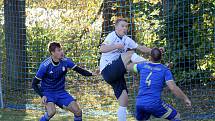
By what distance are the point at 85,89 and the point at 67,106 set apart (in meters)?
3.47

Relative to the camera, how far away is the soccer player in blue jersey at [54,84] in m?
7.84

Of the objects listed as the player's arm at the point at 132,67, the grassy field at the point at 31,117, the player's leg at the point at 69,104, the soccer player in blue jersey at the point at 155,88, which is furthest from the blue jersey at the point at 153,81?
the grassy field at the point at 31,117

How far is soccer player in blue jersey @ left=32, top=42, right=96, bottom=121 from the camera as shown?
7.84 m

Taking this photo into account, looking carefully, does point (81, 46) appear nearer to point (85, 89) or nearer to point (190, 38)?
point (85, 89)

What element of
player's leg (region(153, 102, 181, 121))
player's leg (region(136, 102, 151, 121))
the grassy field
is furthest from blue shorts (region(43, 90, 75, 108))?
player's leg (region(153, 102, 181, 121))

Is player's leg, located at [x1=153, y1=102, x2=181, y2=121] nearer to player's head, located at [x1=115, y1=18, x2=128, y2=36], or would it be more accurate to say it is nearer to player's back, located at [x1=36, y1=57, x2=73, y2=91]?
player's head, located at [x1=115, y1=18, x2=128, y2=36]

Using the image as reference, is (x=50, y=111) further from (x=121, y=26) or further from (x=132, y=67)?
(x=121, y=26)

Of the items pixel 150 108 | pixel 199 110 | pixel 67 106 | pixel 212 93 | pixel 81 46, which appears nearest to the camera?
pixel 150 108

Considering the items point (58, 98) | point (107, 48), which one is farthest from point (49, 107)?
point (107, 48)

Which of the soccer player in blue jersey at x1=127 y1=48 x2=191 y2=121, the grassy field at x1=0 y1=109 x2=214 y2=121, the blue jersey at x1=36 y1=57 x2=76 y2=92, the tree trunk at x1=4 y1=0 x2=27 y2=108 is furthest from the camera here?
the tree trunk at x1=4 y1=0 x2=27 y2=108

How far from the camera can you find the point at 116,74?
7703 millimetres

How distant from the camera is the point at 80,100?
1095 cm

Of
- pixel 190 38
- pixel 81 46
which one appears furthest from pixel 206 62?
pixel 81 46

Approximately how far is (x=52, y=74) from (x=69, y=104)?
0.52 metres
